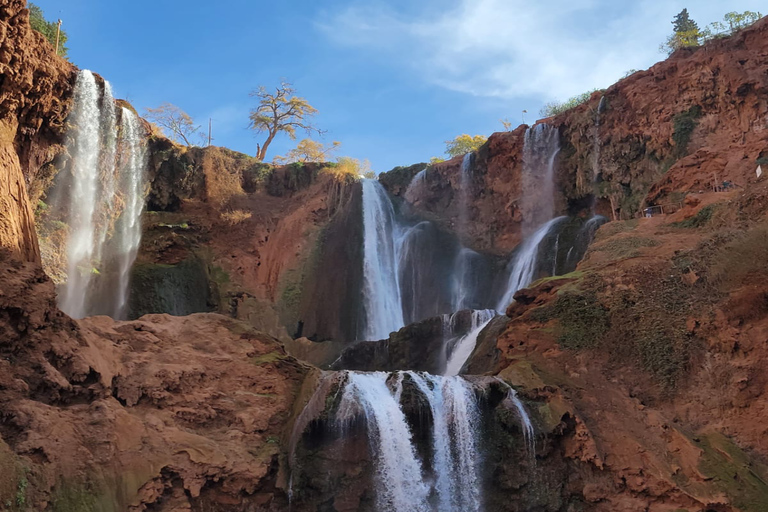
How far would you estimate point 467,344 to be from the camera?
23469 millimetres

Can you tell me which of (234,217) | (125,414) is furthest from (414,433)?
(234,217)

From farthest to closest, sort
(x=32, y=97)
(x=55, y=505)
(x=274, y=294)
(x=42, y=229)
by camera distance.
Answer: (x=274, y=294) → (x=42, y=229) → (x=32, y=97) → (x=55, y=505)

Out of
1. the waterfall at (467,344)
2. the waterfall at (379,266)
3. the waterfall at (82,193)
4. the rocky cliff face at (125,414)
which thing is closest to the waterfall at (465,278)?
the waterfall at (379,266)

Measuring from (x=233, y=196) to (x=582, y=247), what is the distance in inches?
821

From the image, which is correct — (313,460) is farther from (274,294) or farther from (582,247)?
(274,294)

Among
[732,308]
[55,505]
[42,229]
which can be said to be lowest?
[55,505]

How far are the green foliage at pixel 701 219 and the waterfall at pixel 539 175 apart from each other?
13.9 meters

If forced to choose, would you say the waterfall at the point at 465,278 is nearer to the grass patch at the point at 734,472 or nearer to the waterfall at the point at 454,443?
the waterfall at the point at 454,443

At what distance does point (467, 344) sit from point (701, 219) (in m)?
9.45

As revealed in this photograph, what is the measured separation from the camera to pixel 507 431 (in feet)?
48.1

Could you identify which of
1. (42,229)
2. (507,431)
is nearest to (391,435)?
(507,431)

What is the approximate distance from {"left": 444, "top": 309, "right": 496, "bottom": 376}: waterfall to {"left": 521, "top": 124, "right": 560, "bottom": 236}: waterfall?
10124mm

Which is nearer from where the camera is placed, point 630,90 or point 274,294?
point 630,90

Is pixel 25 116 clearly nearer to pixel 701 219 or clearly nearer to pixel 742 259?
pixel 701 219
